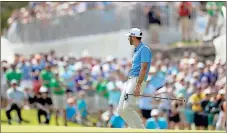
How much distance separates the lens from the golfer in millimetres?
11234

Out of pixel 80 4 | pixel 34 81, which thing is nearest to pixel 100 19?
pixel 80 4

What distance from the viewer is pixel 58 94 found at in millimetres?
20500

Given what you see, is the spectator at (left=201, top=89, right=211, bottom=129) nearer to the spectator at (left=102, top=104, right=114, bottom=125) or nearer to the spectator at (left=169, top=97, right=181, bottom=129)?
the spectator at (left=169, top=97, right=181, bottom=129)

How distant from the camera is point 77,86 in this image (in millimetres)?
20844

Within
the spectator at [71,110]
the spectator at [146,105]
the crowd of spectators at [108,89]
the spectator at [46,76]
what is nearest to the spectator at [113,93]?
the crowd of spectators at [108,89]

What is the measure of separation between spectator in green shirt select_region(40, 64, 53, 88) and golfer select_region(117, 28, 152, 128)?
365 inches

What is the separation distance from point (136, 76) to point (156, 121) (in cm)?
608

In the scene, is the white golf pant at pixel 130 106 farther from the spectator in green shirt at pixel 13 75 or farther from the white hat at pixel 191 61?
the spectator in green shirt at pixel 13 75

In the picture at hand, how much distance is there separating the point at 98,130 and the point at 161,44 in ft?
42.7

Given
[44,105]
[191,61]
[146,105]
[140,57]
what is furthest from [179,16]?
[140,57]

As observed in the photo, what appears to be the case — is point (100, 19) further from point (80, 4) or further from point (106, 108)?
point (106, 108)

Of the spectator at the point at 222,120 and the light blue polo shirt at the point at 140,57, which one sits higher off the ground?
the light blue polo shirt at the point at 140,57

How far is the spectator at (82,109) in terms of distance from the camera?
20.2m

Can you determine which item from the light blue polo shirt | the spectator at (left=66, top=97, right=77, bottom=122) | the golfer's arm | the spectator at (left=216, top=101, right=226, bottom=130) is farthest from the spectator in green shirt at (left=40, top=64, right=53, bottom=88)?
the golfer's arm
